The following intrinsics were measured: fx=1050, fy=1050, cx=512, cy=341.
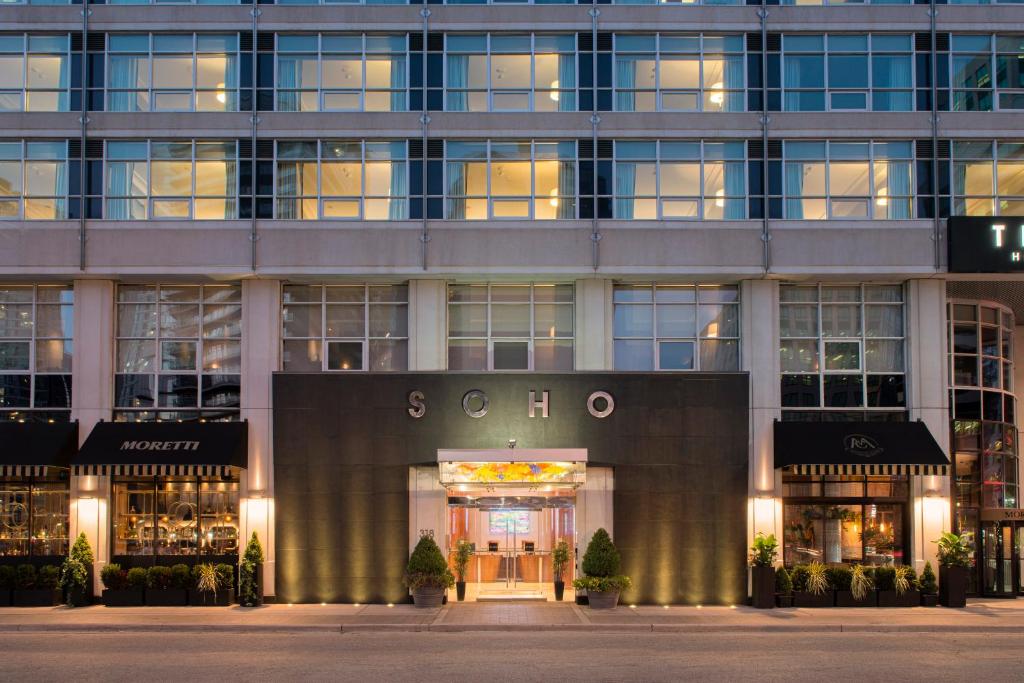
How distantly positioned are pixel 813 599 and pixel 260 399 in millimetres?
15198

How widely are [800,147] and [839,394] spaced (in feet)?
22.2

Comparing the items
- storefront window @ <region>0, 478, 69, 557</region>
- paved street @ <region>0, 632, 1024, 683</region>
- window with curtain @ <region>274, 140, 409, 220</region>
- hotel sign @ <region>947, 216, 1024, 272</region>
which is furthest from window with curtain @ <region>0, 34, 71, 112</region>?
hotel sign @ <region>947, 216, 1024, 272</region>

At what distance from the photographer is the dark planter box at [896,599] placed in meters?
26.7

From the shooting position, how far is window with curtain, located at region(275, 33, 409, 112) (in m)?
28.6

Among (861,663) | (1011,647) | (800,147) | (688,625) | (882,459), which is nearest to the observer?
(861,663)

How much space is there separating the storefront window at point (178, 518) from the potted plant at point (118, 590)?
106cm

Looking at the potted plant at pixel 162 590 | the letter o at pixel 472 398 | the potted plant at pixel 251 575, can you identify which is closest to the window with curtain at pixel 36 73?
the potted plant at pixel 162 590

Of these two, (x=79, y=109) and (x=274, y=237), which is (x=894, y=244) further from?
(x=79, y=109)

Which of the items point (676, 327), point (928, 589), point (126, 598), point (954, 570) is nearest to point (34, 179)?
point (126, 598)

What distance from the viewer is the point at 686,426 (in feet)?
90.5

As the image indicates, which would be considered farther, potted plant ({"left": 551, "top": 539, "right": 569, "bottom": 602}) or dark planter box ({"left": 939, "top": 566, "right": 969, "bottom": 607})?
potted plant ({"left": 551, "top": 539, "right": 569, "bottom": 602})

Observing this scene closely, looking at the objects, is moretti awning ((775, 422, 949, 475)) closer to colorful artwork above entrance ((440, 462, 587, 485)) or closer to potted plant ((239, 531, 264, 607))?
colorful artwork above entrance ((440, 462, 587, 485))

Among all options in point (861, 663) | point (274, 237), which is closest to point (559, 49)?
point (274, 237)

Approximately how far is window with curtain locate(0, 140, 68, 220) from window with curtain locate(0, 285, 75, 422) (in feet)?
6.86
